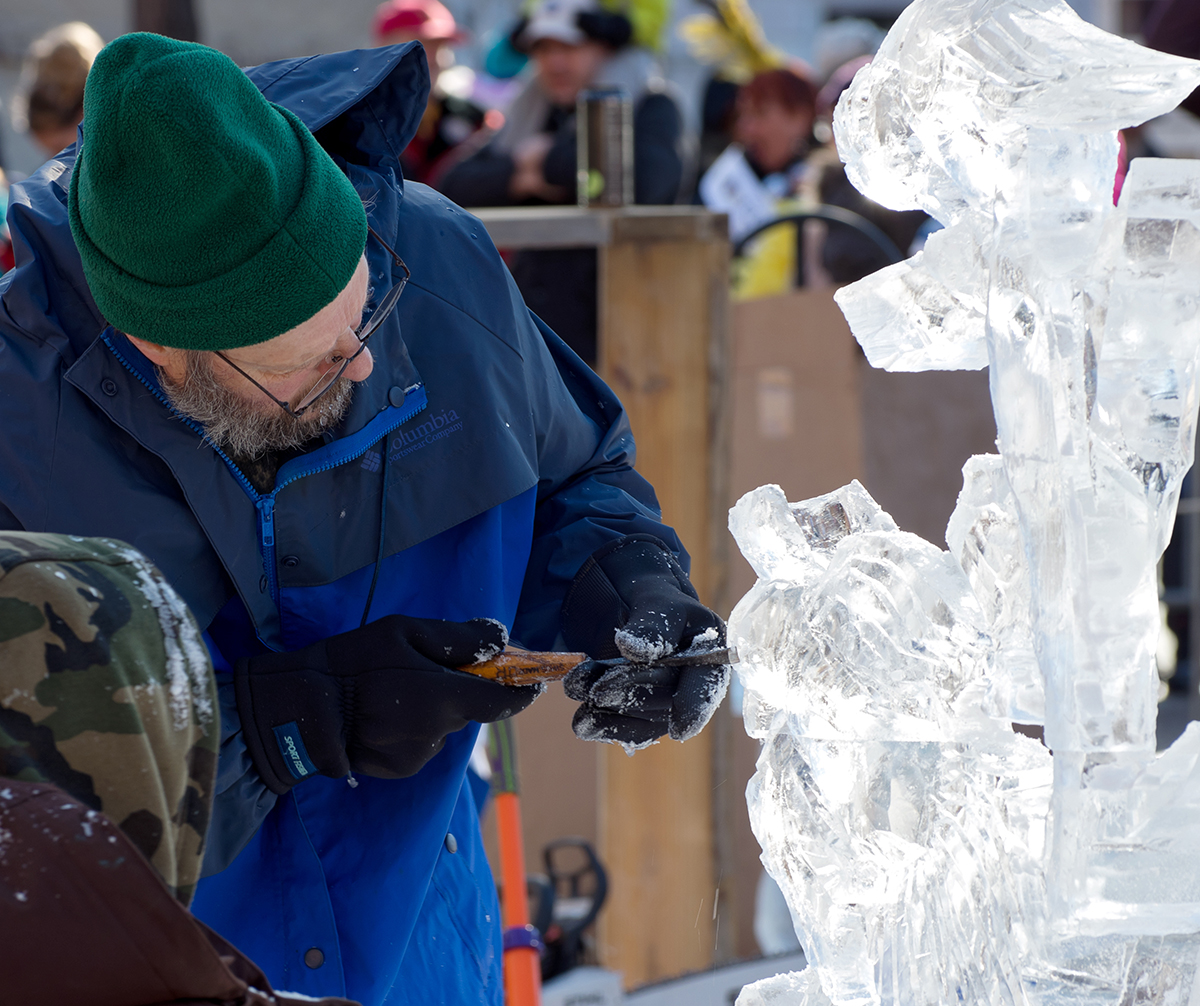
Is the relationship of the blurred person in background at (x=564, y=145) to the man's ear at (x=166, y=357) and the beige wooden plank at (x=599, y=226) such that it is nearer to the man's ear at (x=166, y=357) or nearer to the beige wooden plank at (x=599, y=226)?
the beige wooden plank at (x=599, y=226)

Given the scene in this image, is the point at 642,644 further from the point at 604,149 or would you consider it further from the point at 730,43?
the point at 730,43

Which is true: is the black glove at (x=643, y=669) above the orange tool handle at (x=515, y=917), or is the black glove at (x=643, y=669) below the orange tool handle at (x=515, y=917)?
above

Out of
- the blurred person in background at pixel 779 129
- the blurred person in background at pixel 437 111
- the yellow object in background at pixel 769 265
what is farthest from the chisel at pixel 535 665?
the blurred person in background at pixel 779 129

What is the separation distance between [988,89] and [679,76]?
930 centimetres

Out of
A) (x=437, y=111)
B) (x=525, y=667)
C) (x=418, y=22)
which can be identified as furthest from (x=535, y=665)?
(x=418, y=22)

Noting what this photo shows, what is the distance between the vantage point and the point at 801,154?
4.79 meters

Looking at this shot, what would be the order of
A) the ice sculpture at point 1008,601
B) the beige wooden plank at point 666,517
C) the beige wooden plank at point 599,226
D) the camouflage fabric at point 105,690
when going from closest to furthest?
1. the camouflage fabric at point 105,690
2. the ice sculpture at point 1008,601
3. the beige wooden plank at point 599,226
4. the beige wooden plank at point 666,517

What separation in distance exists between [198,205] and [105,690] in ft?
2.06

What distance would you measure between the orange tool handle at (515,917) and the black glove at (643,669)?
0.96 meters

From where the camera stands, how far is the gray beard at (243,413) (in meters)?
1.43

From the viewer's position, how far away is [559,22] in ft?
13.4

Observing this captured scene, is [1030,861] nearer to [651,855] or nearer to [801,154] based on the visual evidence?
[651,855]

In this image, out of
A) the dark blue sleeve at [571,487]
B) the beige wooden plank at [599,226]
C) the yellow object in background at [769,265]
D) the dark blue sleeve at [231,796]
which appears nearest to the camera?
the dark blue sleeve at [231,796]

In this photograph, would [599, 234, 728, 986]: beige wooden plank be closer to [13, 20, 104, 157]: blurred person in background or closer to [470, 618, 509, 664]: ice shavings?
[470, 618, 509, 664]: ice shavings
